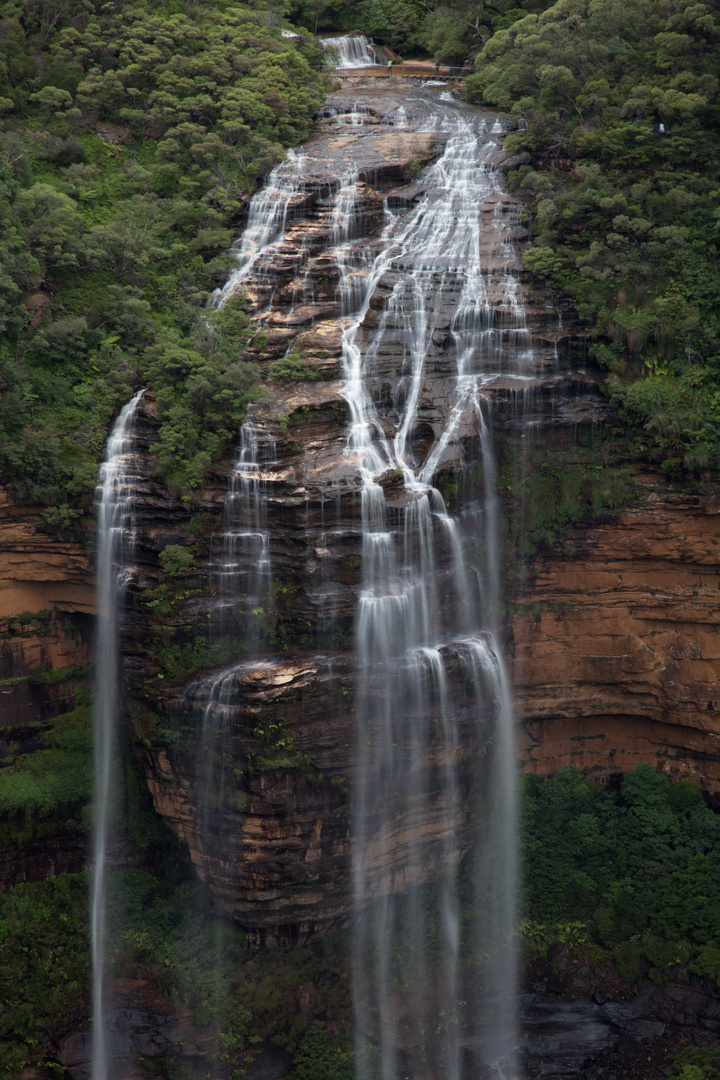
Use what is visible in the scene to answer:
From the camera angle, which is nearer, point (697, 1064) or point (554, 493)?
point (697, 1064)

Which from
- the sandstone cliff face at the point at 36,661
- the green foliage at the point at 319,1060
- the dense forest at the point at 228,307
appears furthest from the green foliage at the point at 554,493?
the green foliage at the point at 319,1060

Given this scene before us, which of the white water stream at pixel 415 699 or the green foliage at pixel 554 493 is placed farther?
the green foliage at pixel 554 493

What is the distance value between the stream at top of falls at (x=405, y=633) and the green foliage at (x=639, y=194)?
2.14 metres

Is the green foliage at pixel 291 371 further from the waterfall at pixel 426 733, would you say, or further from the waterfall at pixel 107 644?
the waterfall at pixel 107 644

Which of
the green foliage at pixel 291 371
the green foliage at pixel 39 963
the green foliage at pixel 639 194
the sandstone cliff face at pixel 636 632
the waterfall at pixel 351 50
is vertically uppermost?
the waterfall at pixel 351 50

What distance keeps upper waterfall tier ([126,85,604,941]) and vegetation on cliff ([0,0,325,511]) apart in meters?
1.51

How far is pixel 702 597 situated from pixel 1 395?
716 inches

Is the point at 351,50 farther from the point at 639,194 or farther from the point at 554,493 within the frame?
the point at 554,493

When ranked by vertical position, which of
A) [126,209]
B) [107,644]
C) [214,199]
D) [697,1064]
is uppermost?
[214,199]

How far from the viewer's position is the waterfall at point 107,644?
755 inches

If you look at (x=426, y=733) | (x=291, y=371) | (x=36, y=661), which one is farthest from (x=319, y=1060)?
(x=291, y=371)

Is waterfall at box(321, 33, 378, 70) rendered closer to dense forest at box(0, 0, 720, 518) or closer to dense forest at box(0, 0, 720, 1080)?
dense forest at box(0, 0, 720, 518)

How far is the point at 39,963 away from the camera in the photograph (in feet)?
60.4

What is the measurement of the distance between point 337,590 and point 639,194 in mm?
14281
